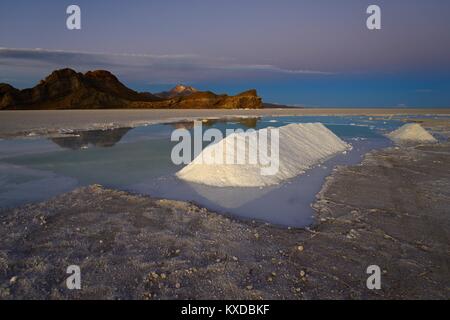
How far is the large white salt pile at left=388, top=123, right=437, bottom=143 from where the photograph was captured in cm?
1220

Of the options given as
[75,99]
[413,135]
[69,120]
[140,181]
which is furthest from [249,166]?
[75,99]

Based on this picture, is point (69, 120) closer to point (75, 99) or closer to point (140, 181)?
point (140, 181)

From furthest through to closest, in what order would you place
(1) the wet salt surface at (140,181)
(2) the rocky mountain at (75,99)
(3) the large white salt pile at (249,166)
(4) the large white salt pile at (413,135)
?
(2) the rocky mountain at (75,99) → (4) the large white salt pile at (413,135) → (3) the large white salt pile at (249,166) → (1) the wet salt surface at (140,181)

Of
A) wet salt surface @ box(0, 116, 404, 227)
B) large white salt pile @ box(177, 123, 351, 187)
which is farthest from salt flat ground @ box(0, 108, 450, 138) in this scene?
large white salt pile @ box(177, 123, 351, 187)

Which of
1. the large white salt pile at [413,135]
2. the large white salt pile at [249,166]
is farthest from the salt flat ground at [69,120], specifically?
the large white salt pile at [413,135]

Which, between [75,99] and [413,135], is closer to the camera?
[413,135]

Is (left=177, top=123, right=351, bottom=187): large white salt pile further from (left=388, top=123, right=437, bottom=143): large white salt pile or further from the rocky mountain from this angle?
the rocky mountain

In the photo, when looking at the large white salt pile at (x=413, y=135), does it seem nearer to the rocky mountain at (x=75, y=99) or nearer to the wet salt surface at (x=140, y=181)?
the wet salt surface at (x=140, y=181)

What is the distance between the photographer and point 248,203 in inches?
175

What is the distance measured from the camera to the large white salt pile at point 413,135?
12.2 m

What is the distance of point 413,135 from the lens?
42.1 feet

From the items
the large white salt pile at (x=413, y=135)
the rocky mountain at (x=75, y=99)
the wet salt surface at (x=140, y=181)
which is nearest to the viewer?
the wet salt surface at (x=140, y=181)

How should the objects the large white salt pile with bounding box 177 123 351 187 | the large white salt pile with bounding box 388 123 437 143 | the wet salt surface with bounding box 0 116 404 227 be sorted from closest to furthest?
1. the wet salt surface with bounding box 0 116 404 227
2. the large white salt pile with bounding box 177 123 351 187
3. the large white salt pile with bounding box 388 123 437 143
